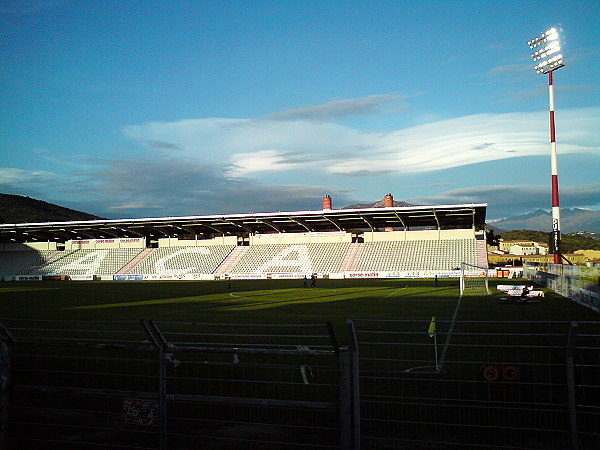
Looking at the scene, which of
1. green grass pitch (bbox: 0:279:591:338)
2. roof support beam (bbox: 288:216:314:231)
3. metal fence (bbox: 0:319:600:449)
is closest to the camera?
metal fence (bbox: 0:319:600:449)

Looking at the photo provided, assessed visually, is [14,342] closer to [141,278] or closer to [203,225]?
[141,278]

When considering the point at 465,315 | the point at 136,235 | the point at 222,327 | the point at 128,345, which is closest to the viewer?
the point at 128,345

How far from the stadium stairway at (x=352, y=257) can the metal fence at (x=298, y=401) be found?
1923 inches

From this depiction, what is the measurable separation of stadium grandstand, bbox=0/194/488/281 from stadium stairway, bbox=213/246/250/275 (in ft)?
0.48

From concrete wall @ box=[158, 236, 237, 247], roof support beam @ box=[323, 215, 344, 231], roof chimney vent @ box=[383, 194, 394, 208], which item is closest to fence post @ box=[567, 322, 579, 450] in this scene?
roof support beam @ box=[323, 215, 344, 231]

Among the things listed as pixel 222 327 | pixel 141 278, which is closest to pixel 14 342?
pixel 222 327

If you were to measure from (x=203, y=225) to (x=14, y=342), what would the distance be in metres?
67.2

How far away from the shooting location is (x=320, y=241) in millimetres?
69250

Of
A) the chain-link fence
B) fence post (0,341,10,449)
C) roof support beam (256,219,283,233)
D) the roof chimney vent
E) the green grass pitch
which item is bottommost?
the green grass pitch

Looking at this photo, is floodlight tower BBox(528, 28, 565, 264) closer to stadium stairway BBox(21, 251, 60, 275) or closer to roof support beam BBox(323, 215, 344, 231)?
roof support beam BBox(323, 215, 344, 231)

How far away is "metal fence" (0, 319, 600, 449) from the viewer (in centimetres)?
553

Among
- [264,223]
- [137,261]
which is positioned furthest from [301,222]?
[137,261]

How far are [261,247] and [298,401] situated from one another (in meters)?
65.8

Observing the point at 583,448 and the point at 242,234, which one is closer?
the point at 583,448
